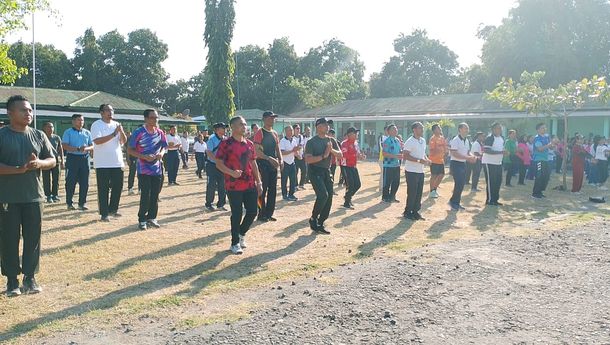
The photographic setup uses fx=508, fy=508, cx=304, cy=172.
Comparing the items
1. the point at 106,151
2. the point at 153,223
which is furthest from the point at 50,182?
the point at 153,223

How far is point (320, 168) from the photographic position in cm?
810

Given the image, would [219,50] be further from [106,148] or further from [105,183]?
[105,183]

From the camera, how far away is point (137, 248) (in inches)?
271

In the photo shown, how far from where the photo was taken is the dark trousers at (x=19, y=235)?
4.95 m

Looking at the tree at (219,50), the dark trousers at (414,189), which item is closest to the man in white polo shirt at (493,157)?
the dark trousers at (414,189)

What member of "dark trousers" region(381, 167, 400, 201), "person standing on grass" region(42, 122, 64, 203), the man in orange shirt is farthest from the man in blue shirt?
the man in orange shirt

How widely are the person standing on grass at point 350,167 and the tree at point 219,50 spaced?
25.8 meters

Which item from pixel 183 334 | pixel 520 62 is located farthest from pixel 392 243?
pixel 520 62

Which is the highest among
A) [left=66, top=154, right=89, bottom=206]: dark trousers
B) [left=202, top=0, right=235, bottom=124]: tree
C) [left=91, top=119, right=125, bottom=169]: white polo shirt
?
[left=202, top=0, right=235, bottom=124]: tree

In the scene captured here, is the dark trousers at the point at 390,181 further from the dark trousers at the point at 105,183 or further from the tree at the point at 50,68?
the tree at the point at 50,68

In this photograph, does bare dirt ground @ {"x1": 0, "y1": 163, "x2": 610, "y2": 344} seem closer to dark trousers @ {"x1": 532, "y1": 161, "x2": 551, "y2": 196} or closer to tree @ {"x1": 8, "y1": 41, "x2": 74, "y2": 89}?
dark trousers @ {"x1": 532, "y1": 161, "x2": 551, "y2": 196}

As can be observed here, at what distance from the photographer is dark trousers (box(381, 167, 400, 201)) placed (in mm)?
11594

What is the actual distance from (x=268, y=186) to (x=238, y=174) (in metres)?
2.42

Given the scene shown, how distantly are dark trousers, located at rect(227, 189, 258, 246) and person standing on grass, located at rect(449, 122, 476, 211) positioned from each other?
5.68 metres
